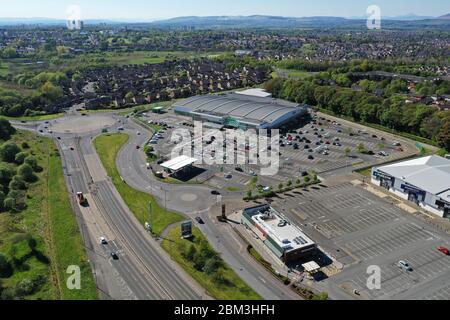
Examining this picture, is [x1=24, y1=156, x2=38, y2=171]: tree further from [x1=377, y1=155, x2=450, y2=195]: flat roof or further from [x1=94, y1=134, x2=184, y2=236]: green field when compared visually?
[x1=377, y1=155, x2=450, y2=195]: flat roof

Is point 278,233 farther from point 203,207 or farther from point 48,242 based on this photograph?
point 48,242

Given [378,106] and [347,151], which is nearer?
[347,151]

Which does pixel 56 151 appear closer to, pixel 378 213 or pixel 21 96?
pixel 21 96

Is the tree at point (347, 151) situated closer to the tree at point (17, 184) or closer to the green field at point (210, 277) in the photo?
the green field at point (210, 277)

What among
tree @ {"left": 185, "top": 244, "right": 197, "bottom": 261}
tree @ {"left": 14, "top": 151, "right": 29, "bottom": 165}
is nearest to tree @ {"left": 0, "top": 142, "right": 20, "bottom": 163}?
tree @ {"left": 14, "top": 151, "right": 29, "bottom": 165}

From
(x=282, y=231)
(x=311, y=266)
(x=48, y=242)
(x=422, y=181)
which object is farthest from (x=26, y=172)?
(x=422, y=181)

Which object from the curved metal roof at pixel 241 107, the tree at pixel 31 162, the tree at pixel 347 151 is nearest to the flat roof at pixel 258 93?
the curved metal roof at pixel 241 107
